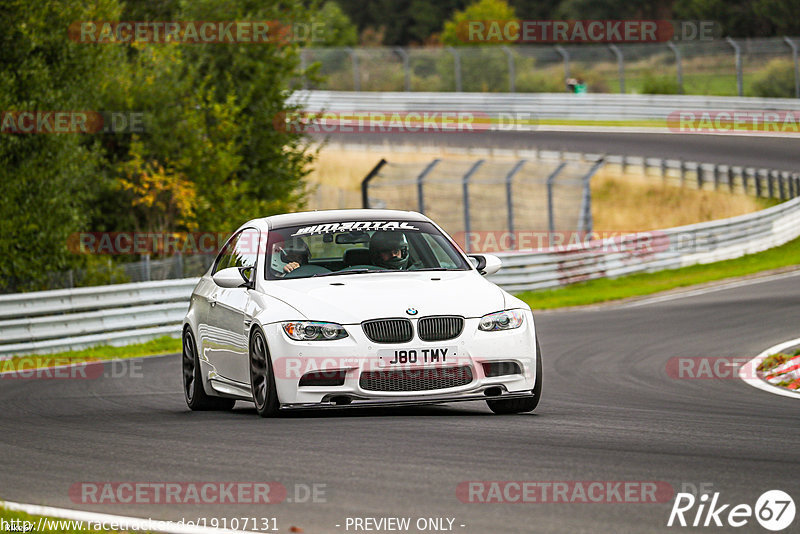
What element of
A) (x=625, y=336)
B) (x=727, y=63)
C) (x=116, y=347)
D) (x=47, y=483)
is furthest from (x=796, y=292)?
(x=727, y=63)

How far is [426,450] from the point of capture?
24.8ft

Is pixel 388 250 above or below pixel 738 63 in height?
below

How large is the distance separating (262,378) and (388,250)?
157 cm

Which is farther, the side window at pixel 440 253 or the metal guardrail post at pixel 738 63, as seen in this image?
the metal guardrail post at pixel 738 63

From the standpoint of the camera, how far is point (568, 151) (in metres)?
40.9

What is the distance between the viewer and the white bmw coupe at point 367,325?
29.8 feet

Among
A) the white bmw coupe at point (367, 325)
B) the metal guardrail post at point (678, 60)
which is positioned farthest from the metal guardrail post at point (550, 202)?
the white bmw coupe at point (367, 325)

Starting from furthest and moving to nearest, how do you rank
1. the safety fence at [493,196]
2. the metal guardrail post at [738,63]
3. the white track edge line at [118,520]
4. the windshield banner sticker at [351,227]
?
1. the metal guardrail post at [738,63]
2. the safety fence at [493,196]
3. the windshield banner sticker at [351,227]
4. the white track edge line at [118,520]

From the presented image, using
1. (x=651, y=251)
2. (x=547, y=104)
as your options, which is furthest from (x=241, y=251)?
(x=547, y=104)

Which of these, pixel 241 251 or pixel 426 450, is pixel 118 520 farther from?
pixel 241 251

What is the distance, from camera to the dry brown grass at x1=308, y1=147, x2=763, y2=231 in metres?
36.1

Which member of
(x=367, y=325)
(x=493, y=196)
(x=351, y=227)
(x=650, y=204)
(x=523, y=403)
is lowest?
(x=650, y=204)

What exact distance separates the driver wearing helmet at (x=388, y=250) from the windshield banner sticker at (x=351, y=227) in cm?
7

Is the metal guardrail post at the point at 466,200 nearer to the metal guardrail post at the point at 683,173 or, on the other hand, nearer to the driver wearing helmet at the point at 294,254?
the metal guardrail post at the point at 683,173
